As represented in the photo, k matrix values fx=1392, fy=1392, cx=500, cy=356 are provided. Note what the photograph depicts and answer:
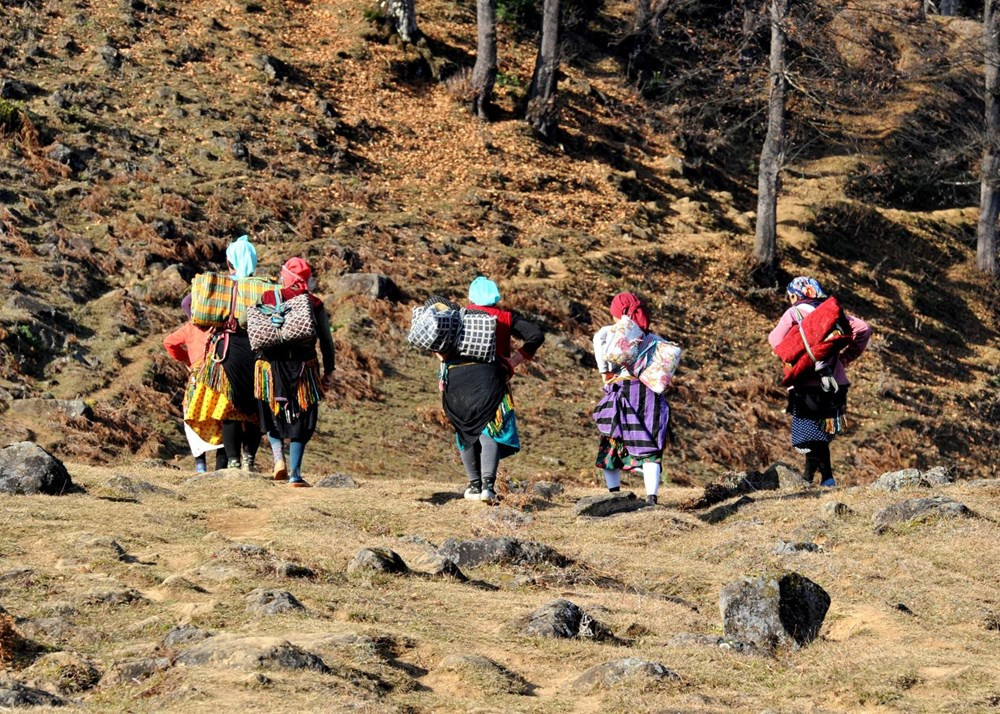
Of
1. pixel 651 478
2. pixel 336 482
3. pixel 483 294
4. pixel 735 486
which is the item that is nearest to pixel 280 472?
pixel 336 482

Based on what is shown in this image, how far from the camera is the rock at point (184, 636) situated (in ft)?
20.9

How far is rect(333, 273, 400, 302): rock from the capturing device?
20.1m

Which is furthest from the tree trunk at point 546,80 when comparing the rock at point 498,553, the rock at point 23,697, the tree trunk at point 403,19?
the rock at point 23,697

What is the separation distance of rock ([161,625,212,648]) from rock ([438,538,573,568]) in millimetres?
2648

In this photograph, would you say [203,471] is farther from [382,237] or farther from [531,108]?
[531,108]

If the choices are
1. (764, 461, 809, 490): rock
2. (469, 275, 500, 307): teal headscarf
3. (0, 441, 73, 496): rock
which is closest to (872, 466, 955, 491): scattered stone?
→ (764, 461, 809, 490): rock

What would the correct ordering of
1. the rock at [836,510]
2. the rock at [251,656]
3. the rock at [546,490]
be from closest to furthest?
the rock at [251,656], the rock at [836,510], the rock at [546,490]

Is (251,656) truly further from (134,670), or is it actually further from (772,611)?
(772,611)

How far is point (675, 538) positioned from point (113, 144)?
1577 cm

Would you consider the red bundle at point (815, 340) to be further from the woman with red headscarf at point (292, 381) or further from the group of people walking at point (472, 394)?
the woman with red headscarf at point (292, 381)

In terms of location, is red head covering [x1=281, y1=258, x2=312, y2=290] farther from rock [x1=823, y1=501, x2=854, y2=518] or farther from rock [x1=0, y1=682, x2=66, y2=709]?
rock [x1=0, y1=682, x2=66, y2=709]

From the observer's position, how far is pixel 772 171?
26.1m

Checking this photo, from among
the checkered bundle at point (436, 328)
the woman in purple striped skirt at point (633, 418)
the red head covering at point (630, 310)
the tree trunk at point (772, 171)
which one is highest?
the tree trunk at point (772, 171)

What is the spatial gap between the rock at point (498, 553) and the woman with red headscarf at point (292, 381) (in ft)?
9.43
